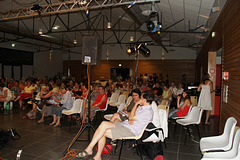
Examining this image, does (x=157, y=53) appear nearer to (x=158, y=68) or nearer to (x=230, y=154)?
(x=158, y=68)

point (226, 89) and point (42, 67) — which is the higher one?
point (42, 67)

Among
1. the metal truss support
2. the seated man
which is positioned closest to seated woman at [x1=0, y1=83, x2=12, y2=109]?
the metal truss support

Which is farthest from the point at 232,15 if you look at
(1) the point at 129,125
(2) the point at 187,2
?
(1) the point at 129,125

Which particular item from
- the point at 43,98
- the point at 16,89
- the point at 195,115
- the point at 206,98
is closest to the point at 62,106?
A: the point at 43,98

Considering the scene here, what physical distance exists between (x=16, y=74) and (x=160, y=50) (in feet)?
41.4

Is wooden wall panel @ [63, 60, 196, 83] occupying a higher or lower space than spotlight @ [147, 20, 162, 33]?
lower

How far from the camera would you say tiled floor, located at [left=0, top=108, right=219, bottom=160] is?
349cm

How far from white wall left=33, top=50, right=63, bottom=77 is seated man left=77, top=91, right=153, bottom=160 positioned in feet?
50.5

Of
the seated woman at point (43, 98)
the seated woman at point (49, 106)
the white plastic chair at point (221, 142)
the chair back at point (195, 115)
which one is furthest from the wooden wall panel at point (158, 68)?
the white plastic chair at point (221, 142)

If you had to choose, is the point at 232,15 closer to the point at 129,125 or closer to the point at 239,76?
the point at 239,76

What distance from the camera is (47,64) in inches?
726

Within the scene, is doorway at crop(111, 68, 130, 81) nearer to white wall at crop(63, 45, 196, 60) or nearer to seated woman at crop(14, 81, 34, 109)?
white wall at crop(63, 45, 196, 60)

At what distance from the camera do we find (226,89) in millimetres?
3781

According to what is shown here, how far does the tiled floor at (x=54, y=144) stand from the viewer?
349 centimetres
